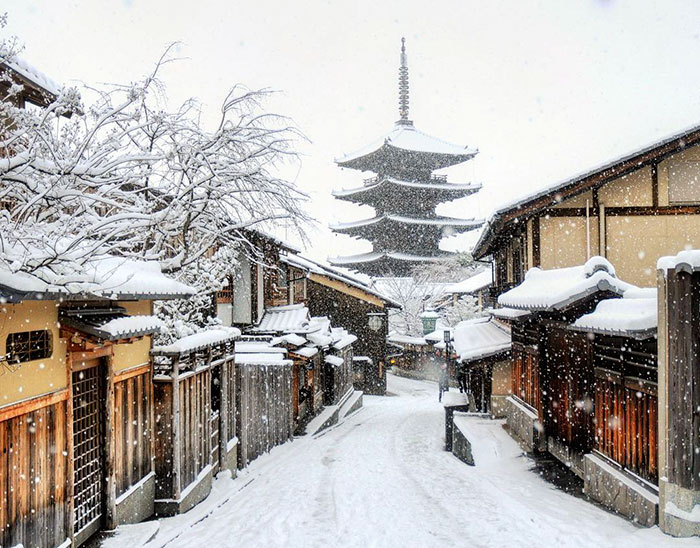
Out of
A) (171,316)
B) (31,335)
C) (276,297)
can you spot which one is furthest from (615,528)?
(276,297)

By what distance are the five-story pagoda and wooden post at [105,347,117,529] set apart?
1283 inches

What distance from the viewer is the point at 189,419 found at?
8133 millimetres

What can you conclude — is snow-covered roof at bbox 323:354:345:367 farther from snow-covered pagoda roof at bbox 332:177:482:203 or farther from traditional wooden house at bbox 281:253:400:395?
snow-covered pagoda roof at bbox 332:177:482:203

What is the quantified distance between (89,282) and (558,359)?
8.80 meters

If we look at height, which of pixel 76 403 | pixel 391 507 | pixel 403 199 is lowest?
pixel 391 507

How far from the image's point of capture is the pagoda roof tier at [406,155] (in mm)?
38469

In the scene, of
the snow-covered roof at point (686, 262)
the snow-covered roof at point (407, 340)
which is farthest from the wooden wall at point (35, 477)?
the snow-covered roof at point (407, 340)

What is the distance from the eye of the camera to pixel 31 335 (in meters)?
4.95

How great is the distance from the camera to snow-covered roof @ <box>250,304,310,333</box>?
17.3 meters

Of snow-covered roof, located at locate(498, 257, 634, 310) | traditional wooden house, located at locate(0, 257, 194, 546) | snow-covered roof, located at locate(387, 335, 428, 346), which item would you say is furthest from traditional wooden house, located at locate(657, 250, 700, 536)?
snow-covered roof, located at locate(387, 335, 428, 346)

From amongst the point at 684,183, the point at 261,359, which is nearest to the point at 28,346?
the point at 261,359

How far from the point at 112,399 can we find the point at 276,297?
1340 cm

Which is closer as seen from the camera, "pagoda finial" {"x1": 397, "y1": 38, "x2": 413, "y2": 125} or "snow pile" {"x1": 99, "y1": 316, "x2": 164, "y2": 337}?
"snow pile" {"x1": 99, "y1": 316, "x2": 164, "y2": 337}

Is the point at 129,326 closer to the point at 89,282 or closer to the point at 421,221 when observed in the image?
the point at 89,282
